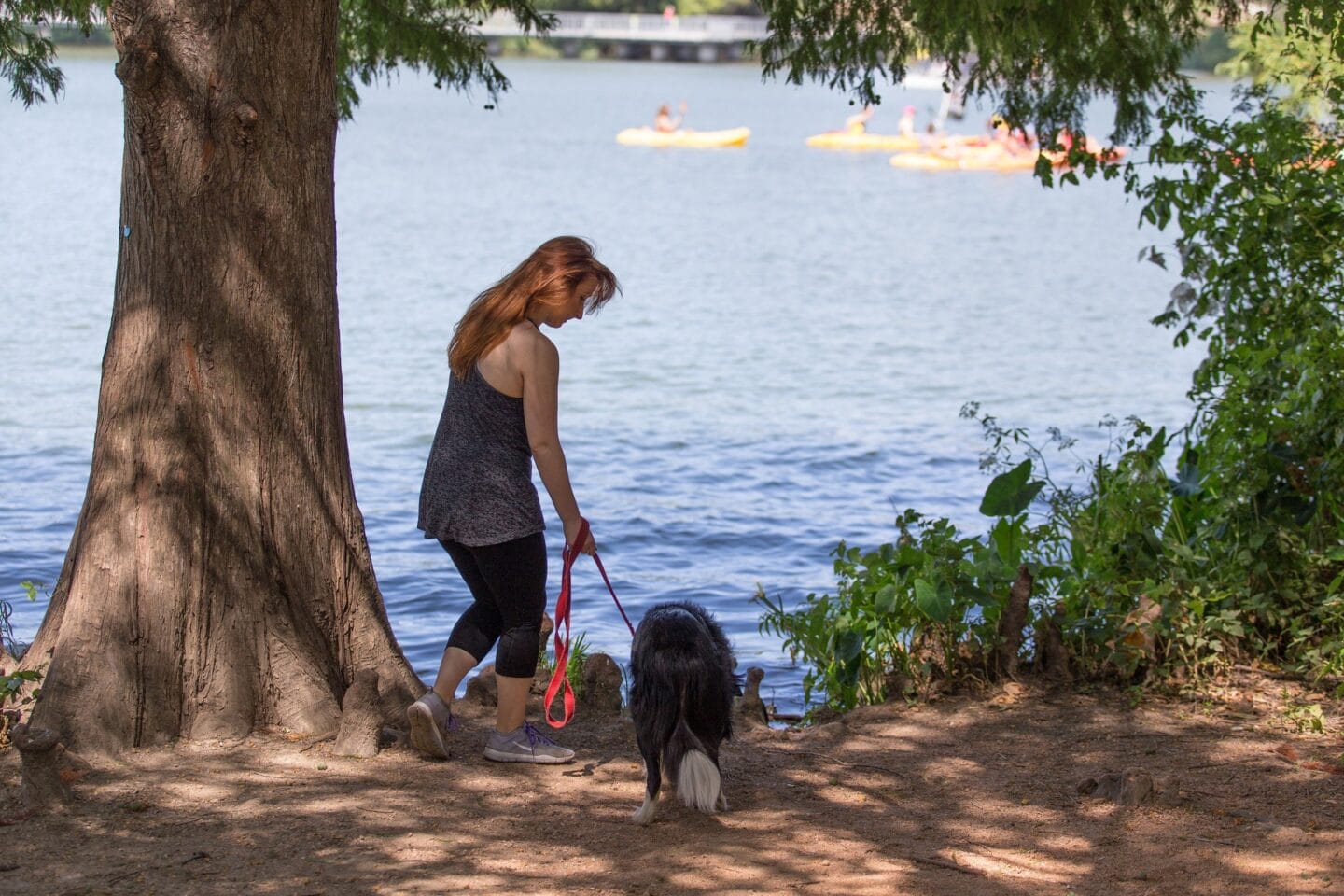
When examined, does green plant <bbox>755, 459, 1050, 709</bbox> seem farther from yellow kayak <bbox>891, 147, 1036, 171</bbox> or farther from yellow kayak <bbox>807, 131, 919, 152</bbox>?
yellow kayak <bbox>807, 131, 919, 152</bbox>

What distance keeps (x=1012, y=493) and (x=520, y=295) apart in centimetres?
272

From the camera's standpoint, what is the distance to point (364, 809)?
447 cm

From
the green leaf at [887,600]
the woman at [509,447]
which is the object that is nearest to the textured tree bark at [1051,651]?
the green leaf at [887,600]

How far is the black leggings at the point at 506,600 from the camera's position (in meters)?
4.77

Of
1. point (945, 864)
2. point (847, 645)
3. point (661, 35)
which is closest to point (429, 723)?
point (945, 864)

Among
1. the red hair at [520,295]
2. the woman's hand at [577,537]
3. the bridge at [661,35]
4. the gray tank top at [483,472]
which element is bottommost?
the woman's hand at [577,537]

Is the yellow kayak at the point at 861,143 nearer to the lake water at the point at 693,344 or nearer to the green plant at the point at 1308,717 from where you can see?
the lake water at the point at 693,344

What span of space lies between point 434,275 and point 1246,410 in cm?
1998

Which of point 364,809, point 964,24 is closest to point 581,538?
point 364,809

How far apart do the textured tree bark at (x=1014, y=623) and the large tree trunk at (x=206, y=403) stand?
2628mm

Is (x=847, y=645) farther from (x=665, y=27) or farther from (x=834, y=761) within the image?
(x=665, y=27)

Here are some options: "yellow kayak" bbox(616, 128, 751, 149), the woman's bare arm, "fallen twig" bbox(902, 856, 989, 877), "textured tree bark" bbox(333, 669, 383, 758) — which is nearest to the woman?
the woman's bare arm

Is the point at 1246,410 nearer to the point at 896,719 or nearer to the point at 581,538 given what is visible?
the point at 896,719

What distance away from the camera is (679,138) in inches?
2028
